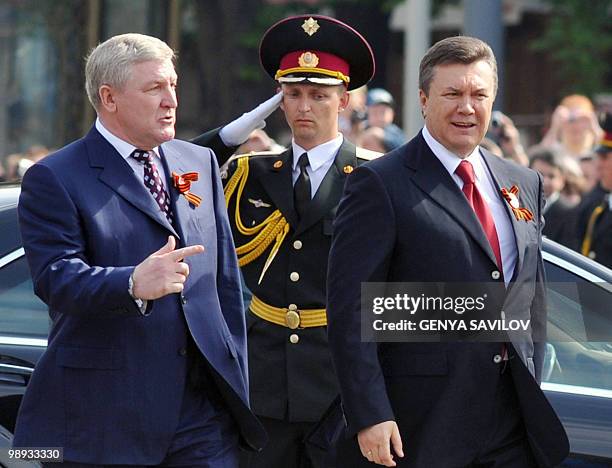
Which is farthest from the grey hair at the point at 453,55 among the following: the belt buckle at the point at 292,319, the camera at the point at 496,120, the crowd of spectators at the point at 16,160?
the crowd of spectators at the point at 16,160

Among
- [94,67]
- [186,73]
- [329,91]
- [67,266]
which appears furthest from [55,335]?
[186,73]

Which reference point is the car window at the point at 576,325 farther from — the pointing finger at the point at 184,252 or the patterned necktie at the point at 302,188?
the pointing finger at the point at 184,252

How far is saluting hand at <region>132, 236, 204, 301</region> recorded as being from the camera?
3.78 m

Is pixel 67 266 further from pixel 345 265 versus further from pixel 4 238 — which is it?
pixel 4 238

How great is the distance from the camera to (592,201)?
8.34 meters

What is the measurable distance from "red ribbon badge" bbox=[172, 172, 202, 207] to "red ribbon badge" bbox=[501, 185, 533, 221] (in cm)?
89

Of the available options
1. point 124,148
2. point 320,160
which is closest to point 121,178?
point 124,148

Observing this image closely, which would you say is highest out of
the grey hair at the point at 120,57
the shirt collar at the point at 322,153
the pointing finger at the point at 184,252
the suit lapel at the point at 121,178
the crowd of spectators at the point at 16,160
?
the grey hair at the point at 120,57

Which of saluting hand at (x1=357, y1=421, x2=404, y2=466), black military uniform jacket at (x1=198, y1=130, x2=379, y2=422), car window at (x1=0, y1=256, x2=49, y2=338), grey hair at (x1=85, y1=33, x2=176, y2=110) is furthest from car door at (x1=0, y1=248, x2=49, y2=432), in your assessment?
saluting hand at (x1=357, y1=421, x2=404, y2=466)

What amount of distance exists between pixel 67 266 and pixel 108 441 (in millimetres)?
498

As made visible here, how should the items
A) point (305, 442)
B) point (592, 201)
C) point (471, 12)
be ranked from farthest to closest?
1. point (471, 12)
2. point (592, 201)
3. point (305, 442)

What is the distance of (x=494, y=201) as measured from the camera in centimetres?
430

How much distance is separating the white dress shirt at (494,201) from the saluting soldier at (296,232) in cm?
84

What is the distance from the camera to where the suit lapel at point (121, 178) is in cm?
408
